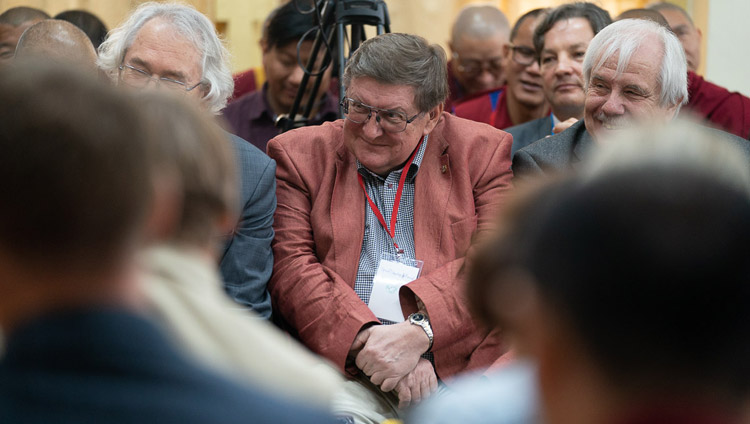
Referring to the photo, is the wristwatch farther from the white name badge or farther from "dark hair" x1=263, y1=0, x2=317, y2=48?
"dark hair" x1=263, y1=0, x2=317, y2=48

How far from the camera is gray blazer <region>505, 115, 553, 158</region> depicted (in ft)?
10.9

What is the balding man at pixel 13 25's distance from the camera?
4.01 metres

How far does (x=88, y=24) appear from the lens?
4266mm

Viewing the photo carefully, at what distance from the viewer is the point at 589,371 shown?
0.78 metres

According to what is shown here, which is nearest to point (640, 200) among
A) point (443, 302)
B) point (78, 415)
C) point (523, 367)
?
point (523, 367)

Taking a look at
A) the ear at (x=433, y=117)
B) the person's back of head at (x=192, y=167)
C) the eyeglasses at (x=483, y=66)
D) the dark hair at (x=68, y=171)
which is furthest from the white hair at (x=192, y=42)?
the eyeglasses at (x=483, y=66)

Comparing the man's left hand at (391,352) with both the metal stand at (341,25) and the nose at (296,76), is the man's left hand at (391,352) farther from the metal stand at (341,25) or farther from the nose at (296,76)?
the nose at (296,76)

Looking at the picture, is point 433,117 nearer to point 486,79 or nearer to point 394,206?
point 394,206

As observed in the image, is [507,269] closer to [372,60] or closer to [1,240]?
[1,240]

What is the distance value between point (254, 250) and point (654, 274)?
1716 mm

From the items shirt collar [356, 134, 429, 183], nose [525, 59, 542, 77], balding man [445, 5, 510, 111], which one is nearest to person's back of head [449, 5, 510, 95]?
balding man [445, 5, 510, 111]

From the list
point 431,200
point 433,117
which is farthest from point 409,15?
point 431,200

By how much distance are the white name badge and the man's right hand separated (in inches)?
6.1

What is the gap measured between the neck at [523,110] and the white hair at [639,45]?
1178mm
